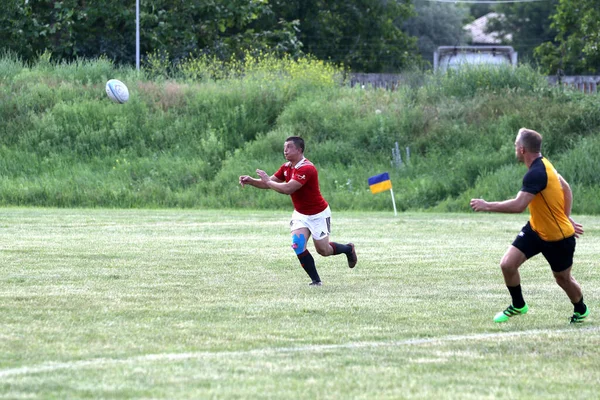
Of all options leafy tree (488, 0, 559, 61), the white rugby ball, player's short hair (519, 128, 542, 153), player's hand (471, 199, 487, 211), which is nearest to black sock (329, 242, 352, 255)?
player's short hair (519, 128, 542, 153)

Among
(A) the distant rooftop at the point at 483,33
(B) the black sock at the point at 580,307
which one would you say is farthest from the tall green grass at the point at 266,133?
(A) the distant rooftop at the point at 483,33

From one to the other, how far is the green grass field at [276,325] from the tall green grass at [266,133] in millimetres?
11502

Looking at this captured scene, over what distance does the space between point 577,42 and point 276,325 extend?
138 ft

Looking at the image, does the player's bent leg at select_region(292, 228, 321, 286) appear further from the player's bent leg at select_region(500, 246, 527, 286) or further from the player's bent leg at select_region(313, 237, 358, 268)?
the player's bent leg at select_region(500, 246, 527, 286)

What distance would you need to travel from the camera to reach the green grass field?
5.93m

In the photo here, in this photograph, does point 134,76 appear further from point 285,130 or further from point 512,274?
point 512,274

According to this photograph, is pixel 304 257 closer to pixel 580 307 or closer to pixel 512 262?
pixel 512 262

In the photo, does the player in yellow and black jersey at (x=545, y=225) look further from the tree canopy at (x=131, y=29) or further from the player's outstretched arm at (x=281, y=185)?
the tree canopy at (x=131, y=29)

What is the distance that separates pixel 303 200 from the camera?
444 inches

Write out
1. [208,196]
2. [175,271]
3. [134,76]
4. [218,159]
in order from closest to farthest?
[175,271]
[208,196]
[218,159]
[134,76]

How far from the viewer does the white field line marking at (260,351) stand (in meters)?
6.24

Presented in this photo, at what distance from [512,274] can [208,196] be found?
1957cm

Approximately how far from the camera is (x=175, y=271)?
12.1 m

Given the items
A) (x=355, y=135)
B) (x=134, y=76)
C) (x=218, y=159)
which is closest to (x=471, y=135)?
(x=355, y=135)
